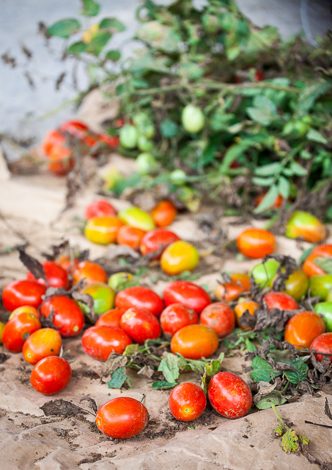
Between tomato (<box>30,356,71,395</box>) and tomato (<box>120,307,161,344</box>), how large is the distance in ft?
0.99

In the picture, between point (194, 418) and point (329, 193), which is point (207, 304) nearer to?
point (194, 418)

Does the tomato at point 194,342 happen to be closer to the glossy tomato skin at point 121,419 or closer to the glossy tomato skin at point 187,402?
the glossy tomato skin at point 187,402

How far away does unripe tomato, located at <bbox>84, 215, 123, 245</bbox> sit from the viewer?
310 cm

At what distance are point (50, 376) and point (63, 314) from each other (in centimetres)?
37

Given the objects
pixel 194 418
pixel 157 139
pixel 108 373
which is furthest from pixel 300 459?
pixel 157 139

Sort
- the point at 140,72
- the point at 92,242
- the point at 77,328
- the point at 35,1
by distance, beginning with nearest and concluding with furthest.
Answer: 1. the point at 77,328
2. the point at 92,242
3. the point at 140,72
4. the point at 35,1

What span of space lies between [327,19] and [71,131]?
174cm

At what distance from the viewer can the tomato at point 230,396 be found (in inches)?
71.7

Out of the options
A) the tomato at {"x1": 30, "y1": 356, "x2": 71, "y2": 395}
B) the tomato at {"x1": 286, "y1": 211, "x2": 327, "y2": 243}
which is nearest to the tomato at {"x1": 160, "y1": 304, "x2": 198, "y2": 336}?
the tomato at {"x1": 30, "y1": 356, "x2": 71, "y2": 395}

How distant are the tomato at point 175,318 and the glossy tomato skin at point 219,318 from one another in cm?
5

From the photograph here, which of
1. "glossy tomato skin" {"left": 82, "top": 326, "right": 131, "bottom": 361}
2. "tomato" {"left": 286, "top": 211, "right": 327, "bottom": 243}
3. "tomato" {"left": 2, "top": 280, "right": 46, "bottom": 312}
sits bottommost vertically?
"tomato" {"left": 286, "top": 211, "right": 327, "bottom": 243}

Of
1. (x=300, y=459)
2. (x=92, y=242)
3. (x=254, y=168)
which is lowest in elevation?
(x=92, y=242)

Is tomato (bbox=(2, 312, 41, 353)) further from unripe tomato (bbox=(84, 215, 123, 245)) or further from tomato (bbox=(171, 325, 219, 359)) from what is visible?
unripe tomato (bbox=(84, 215, 123, 245))

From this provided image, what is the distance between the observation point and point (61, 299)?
7.66 feet
